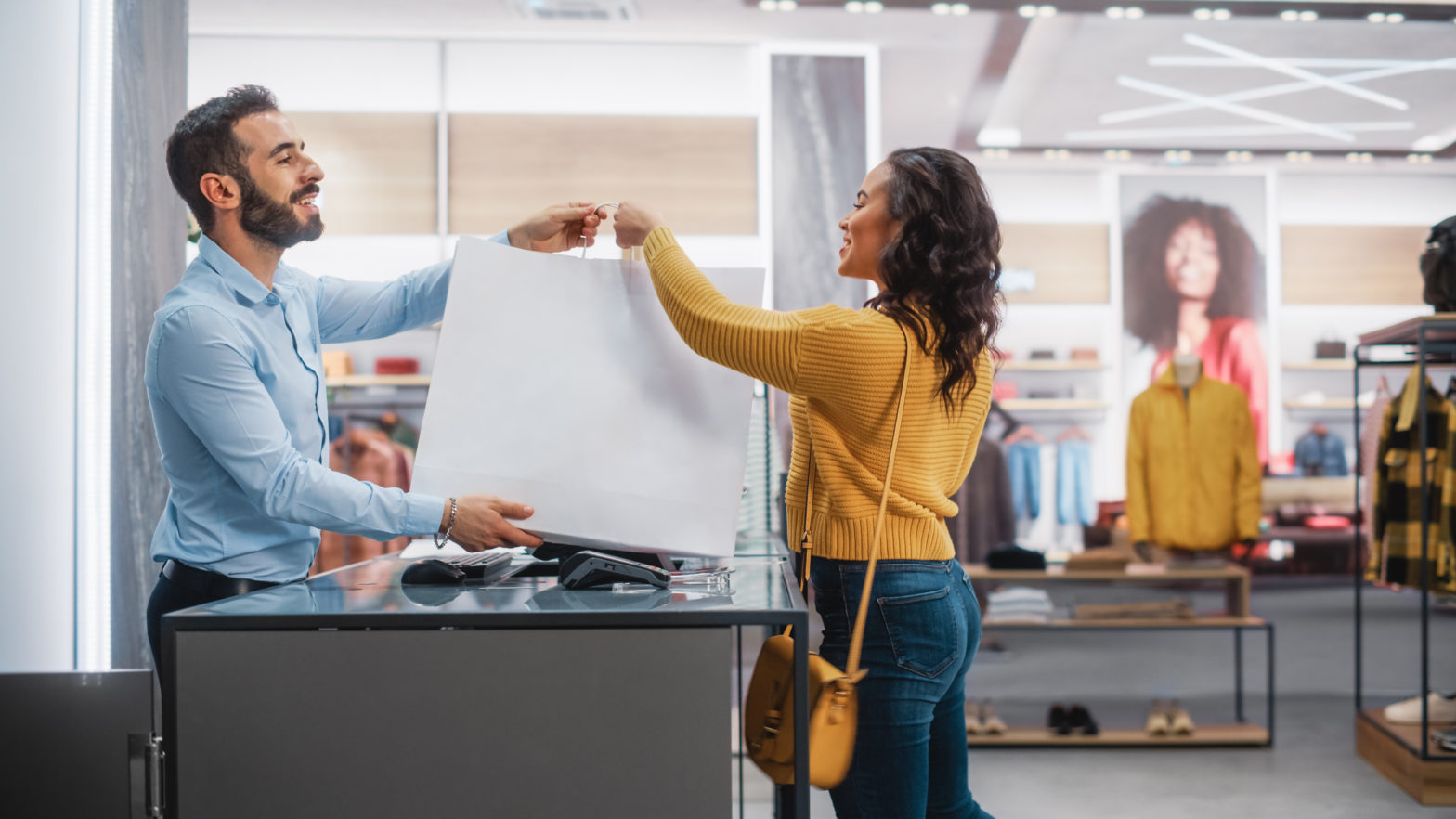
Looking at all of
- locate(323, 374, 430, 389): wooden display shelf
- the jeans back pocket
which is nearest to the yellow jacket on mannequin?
locate(323, 374, 430, 389): wooden display shelf

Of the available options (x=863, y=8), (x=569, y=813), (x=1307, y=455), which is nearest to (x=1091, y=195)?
(x=1307, y=455)

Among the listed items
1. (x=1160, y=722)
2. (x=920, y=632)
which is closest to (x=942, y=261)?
(x=920, y=632)

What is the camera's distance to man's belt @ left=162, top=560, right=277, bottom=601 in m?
1.48

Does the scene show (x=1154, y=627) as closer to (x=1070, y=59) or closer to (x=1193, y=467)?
(x=1193, y=467)

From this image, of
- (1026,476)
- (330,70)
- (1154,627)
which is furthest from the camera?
(1026,476)

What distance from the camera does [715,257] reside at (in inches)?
179

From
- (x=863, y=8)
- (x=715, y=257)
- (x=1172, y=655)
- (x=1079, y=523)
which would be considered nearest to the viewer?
(x=863, y=8)

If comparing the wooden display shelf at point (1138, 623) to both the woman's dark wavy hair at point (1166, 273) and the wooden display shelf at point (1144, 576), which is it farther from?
the woman's dark wavy hair at point (1166, 273)

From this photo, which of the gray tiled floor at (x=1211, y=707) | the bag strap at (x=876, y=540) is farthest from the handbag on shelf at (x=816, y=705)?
the gray tiled floor at (x=1211, y=707)

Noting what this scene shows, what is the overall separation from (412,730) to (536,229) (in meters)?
0.88

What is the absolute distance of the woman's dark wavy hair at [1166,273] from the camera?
6129 millimetres

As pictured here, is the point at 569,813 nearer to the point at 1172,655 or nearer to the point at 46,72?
the point at 46,72

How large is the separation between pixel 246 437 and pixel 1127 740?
11.5 ft

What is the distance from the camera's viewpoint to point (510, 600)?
127 cm
